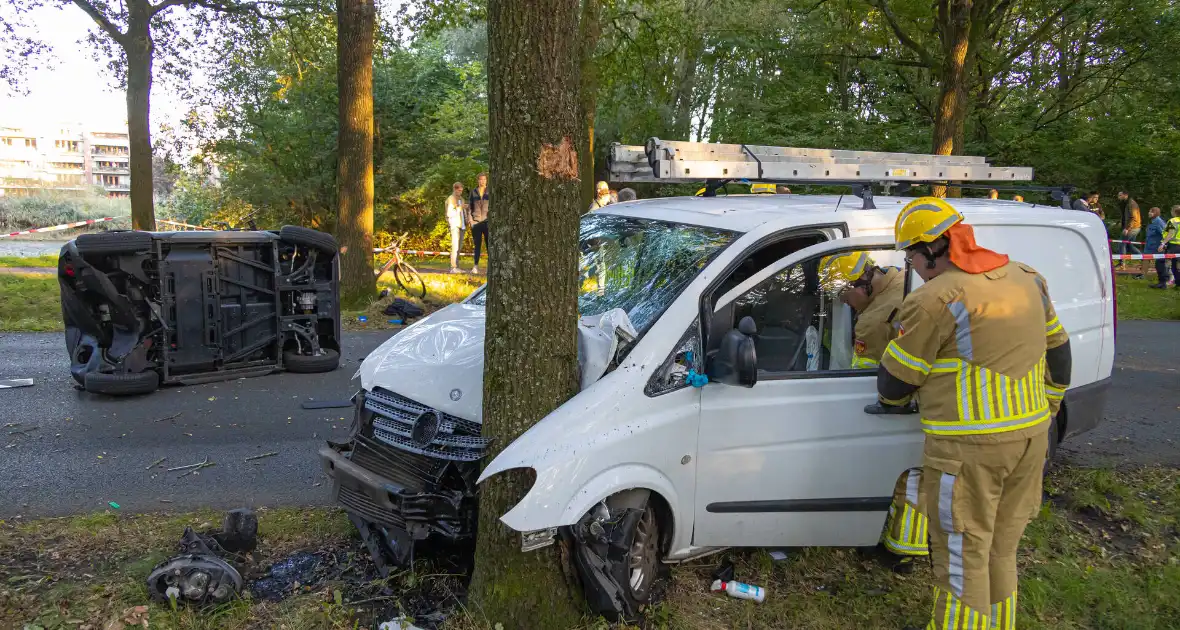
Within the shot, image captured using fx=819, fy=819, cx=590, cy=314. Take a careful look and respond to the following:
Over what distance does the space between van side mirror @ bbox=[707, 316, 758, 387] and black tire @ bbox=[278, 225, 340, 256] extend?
5515mm

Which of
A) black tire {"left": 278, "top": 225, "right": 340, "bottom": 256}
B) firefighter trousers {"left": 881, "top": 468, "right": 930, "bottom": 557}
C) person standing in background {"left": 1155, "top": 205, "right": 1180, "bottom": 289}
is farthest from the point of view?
person standing in background {"left": 1155, "top": 205, "right": 1180, "bottom": 289}

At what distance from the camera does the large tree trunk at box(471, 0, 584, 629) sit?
3105 mm

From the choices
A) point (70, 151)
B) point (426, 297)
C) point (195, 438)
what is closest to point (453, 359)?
point (195, 438)

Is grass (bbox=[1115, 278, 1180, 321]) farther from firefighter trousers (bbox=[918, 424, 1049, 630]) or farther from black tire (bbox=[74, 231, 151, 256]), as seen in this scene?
black tire (bbox=[74, 231, 151, 256])

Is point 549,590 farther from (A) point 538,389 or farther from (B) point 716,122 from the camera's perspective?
(B) point 716,122

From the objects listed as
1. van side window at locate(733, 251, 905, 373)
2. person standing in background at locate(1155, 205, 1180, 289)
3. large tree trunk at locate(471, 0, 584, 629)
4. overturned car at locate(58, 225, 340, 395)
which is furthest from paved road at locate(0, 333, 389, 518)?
person standing in background at locate(1155, 205, 1180, 289)

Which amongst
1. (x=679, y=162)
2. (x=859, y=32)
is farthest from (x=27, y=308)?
(x=859, y=32)

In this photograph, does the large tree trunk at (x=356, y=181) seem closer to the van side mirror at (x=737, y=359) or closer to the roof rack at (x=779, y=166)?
the roof rack at (x=779, y=166)

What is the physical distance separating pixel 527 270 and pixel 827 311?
1638 millimetres

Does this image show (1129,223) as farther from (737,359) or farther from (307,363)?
(737,359)

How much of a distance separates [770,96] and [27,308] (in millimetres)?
20162

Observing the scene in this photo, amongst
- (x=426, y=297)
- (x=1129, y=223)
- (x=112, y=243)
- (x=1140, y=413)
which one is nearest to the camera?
(x=112, y=243)

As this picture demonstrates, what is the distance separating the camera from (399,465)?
12.2 feet

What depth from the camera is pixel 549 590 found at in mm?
3350
